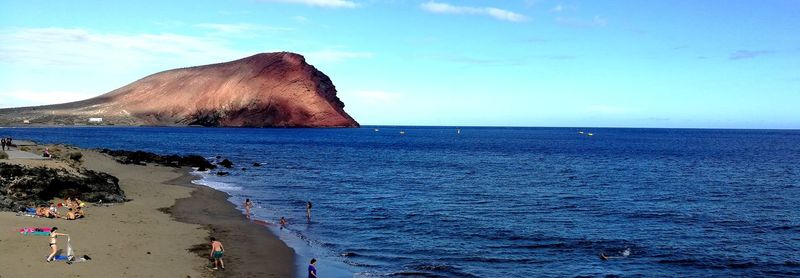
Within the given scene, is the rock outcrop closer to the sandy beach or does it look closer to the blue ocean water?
the sandy beach

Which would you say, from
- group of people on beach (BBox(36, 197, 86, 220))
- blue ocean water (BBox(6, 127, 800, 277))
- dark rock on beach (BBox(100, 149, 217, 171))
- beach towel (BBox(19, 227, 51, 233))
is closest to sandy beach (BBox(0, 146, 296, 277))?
beach towel (BBox(19, 227, 51, 233))

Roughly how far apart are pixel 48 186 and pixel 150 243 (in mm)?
11441

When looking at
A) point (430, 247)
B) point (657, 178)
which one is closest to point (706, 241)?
point (430, 247)

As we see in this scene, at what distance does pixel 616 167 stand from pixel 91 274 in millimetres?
66605

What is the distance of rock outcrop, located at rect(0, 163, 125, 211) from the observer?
2931 cm

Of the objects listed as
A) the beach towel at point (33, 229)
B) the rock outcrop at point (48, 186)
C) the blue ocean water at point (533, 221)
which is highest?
the rock outcrop at point (48, 186)

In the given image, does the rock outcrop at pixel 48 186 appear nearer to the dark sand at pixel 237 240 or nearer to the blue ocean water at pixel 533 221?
the dark sand at pixel 237 240

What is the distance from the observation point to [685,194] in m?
45.5

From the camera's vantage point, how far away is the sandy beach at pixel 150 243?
18.5 m

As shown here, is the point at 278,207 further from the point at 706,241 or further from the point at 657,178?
the point at 657,178

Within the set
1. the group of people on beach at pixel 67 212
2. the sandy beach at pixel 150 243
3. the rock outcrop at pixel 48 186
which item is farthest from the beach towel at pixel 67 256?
the rock outcrop at pixel 48 186

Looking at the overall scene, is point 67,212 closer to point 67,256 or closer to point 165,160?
point 67,256

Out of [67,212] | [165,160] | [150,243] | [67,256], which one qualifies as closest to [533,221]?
[150,243]

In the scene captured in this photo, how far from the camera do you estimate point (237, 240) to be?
85.1ft
